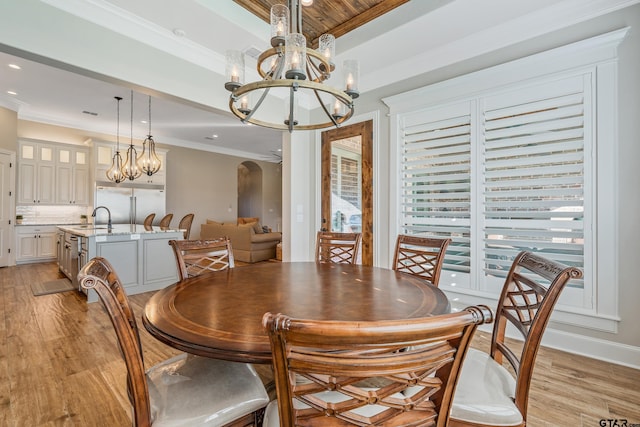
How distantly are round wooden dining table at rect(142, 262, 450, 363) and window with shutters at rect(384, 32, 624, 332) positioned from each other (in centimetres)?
136

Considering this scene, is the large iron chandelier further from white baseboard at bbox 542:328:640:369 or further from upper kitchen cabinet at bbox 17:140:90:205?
upper kitchen cabinet at bbox 17:140:90:205

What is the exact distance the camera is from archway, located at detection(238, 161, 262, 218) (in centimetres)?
1041

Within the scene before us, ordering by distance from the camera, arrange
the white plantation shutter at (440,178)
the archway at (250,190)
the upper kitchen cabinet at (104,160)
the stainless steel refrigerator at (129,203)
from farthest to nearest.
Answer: the archway at (250,190) → the stainless steel refrigerator at (129,203) → the upper kitchen cabinet at (104,160) → the white plantation shutter at (440,178)

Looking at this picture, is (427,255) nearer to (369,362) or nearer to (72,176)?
(369,362)

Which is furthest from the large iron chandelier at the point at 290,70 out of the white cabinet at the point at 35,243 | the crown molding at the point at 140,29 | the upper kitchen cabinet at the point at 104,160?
the white cabinet at the point at 35,243

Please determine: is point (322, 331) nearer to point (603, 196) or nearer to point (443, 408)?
point (443, 408)

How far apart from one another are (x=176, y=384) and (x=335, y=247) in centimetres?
181

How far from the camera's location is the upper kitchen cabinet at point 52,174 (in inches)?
236

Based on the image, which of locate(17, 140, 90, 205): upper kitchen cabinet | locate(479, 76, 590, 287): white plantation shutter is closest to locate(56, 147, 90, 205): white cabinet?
locate(17, 140, 90, 205): upper kitchen cabinet

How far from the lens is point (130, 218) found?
278 inches

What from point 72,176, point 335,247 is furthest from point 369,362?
point 72,176

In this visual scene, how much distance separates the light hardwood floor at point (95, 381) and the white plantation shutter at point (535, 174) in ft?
2.28

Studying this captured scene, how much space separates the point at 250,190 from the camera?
11047mm

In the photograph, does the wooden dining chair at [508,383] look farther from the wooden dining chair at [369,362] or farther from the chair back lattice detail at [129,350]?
the chair back lattice detail at [129,350]
